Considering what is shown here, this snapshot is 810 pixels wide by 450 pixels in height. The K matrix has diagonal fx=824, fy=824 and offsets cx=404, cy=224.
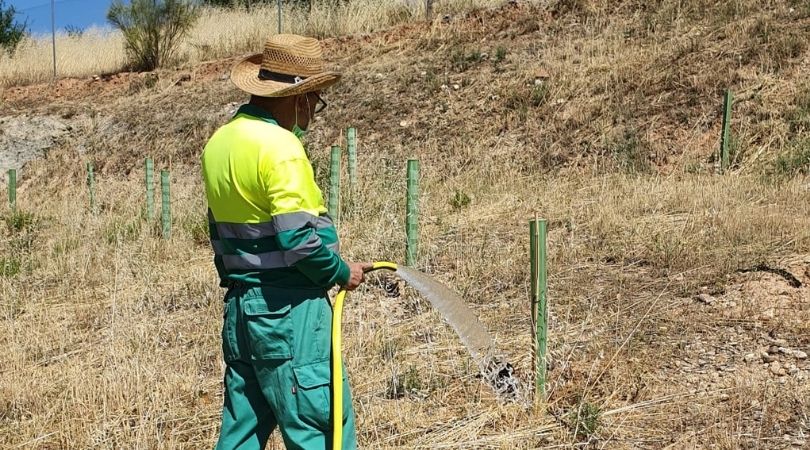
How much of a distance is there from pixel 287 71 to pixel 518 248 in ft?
14.6

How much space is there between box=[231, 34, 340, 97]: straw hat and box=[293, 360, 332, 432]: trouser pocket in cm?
90

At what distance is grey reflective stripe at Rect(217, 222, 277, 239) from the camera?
2.62 m

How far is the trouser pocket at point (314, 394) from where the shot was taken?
2.62 m

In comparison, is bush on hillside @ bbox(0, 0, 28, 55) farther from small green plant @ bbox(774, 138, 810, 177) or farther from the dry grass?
small green plant @ bbox(774, 138, 810, 177)

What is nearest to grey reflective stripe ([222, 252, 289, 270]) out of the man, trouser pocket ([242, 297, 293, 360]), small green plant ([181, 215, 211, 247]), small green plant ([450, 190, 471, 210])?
the man

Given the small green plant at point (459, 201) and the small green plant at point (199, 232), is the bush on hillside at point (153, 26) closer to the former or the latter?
the small green plant at point (199, 232)

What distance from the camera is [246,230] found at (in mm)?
2645

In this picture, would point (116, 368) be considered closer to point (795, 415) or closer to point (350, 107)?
point (795, 415)

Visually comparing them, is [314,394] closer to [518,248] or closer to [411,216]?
[411,216]

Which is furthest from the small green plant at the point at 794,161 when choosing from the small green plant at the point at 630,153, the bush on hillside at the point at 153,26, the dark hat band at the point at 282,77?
the bush on hillside at the point at 153,26

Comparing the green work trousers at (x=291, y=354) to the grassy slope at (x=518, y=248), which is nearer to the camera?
the green work trousers at (x=291, y=354)

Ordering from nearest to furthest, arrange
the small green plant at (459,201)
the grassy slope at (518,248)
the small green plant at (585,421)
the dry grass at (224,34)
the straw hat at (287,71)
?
the straw hat at (287,71) < the small green plant at (585,421) < the grassy slope at (518,248) < the small green plant at (459,201) < the dry grass at (224,34)

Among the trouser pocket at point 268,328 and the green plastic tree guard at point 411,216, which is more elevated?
the trouser pocket at point 268,328

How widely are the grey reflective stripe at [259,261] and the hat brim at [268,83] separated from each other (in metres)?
0.52
